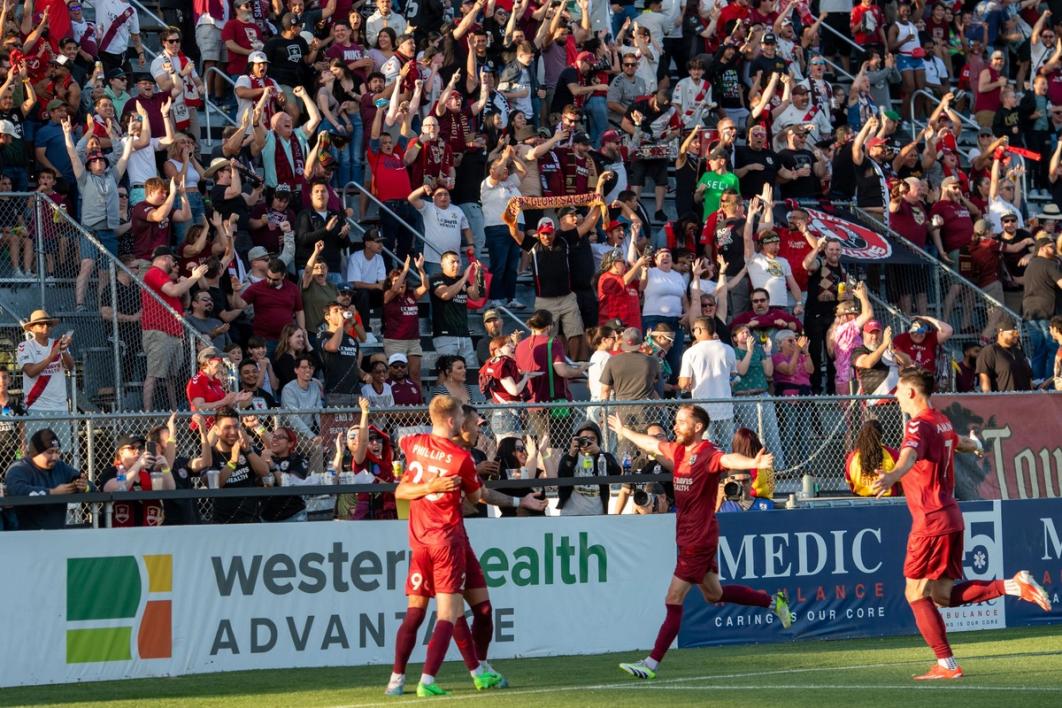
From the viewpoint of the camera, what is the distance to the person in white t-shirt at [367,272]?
19.0 meters

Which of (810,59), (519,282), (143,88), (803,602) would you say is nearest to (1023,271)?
(810,59)

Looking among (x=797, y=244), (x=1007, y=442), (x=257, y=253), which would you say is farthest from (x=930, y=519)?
(x=797, y=244)

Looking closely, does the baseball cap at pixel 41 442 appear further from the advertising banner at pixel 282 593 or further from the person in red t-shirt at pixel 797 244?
the person in red t-shirt at pixel 797 244

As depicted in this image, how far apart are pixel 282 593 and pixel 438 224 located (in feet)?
24.6

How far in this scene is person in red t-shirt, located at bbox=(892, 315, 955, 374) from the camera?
63.8ft

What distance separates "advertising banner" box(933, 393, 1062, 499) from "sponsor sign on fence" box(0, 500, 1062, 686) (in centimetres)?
66

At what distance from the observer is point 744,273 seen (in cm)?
2053

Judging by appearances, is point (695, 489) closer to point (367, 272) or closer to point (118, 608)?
point (118, 608)

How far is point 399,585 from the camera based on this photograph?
13.8 m

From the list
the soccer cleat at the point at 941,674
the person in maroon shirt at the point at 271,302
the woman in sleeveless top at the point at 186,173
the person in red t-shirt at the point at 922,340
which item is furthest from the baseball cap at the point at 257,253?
the soccer cleat at the point at 941,674

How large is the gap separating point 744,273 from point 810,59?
21.0 feet

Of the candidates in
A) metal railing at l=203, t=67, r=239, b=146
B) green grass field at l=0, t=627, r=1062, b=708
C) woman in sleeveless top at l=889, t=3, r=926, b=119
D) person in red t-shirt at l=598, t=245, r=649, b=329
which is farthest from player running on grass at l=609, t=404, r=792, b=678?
woman in sleeveless top at l=889, t=3, r=926, b=119

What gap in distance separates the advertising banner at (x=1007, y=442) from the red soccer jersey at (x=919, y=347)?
2.77 metres

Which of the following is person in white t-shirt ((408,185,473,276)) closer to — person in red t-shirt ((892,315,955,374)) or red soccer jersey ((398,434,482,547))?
person in red t-shirt ((892,315,955,374))
